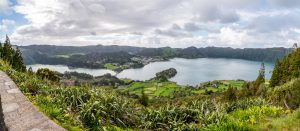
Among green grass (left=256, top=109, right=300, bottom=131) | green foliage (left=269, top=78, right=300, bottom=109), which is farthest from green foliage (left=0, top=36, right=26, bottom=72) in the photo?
green grass (left=256, top=109, right=300, bottom=131)

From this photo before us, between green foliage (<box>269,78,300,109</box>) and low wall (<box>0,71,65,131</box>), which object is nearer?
low wall (<box>0,71,65,131</box>)

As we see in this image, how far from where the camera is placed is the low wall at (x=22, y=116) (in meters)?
6.03

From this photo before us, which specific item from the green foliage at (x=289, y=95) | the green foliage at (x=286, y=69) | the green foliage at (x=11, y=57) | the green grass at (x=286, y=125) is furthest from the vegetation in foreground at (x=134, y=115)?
the green foliage at (x=286, y=69)

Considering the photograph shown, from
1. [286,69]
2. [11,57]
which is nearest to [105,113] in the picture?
[11,57]

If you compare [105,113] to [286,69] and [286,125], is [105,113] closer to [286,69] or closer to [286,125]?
[286,125]

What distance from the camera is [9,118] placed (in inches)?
259

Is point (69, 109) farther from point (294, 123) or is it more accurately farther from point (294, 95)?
point (294, 95)

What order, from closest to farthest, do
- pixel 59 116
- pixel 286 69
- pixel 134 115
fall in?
pixel 59 116, pixel 134 115, pixel 286 69

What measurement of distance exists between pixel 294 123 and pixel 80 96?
6.05m

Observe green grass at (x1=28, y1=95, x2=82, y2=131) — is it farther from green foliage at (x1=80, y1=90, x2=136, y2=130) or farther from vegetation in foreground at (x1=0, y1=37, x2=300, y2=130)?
green foliage at (x1=80, y1=90, x2=136, y2=130)

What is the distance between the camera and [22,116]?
676 cm

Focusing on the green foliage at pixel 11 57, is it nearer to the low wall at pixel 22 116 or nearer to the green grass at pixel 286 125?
the low wall at pixel 22 116

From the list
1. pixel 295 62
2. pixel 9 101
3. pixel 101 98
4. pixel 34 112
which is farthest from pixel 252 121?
pixel 295 62

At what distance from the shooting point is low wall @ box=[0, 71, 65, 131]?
603 centimetres
